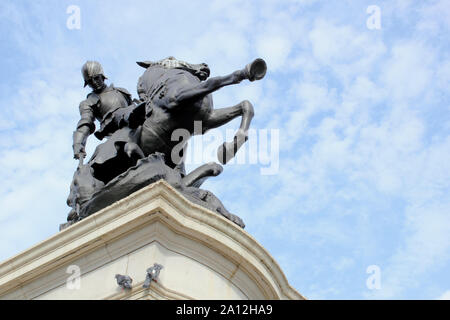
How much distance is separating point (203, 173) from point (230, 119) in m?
1.07

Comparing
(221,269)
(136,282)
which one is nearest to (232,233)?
(221,269)

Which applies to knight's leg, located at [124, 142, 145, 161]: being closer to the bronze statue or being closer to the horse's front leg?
the bronze statue

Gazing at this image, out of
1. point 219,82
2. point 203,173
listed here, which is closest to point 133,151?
point 203,173

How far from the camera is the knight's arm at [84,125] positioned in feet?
46.7

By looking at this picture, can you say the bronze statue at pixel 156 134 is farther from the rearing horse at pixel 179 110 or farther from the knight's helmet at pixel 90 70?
the knight's helmet at pixel 90 70

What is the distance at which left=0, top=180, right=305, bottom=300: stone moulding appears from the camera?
10141 millimetres

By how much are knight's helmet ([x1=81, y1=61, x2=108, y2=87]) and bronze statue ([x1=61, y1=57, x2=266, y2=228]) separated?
69cm

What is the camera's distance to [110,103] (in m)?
14.7

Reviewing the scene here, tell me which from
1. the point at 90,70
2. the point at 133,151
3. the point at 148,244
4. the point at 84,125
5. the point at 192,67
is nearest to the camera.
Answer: the point at 148,244

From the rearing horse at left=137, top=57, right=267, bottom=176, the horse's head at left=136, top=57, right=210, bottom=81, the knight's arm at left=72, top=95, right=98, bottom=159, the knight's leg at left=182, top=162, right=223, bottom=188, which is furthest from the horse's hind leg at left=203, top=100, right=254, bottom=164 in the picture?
the knight's arm at left=72, top=95, right=98, bottom=159

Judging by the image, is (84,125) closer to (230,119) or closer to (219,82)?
(230,119)

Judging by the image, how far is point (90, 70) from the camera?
1501 centimetres

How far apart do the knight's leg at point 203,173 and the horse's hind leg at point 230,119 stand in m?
0.45

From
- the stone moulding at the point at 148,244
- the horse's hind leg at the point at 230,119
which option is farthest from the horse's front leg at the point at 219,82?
the stone moulding at the point at 148,244
